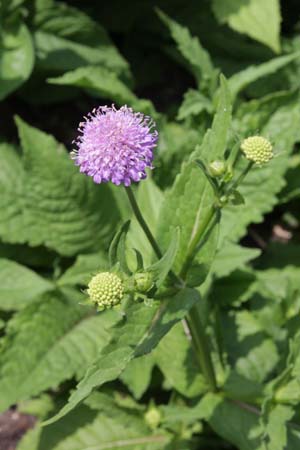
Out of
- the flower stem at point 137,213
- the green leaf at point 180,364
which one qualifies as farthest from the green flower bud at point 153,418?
the flower stem at point 137,213

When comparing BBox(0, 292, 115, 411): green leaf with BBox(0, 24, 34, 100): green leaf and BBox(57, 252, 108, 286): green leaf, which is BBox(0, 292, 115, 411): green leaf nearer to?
BBox(57, 252, 108, 286): green leaf

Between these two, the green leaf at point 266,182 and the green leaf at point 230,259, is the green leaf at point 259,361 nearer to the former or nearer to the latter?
the green leaf at point 230,259

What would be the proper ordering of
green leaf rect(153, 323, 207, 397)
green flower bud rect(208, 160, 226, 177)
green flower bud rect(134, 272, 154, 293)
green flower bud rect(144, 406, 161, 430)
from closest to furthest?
green flower bud rect(134, 272, 154, 293)
green flower bud rect(208, 160, 226, 177)
green leaf rect(153, 323, 207, 397)
green flower bud rect(144, 406, 161, 430)

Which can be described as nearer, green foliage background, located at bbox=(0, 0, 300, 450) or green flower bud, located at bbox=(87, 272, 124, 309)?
green flower bud, located at bbox=(87, 272, 124, 309)

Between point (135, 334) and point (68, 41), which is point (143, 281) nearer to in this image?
point (135, 334)

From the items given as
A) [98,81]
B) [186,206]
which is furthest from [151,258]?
[98,81]

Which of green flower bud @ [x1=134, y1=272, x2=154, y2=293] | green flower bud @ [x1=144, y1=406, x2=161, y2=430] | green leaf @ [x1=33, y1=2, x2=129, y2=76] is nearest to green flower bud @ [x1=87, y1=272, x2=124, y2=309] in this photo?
green flower bud @ [x1=134, y1=272, x2=154, y2=293]

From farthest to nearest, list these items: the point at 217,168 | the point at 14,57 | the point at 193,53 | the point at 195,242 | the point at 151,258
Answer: the point at 14,57, the point at 193,53, the point at 151,258, the point at 195,242, the point at 217,168
